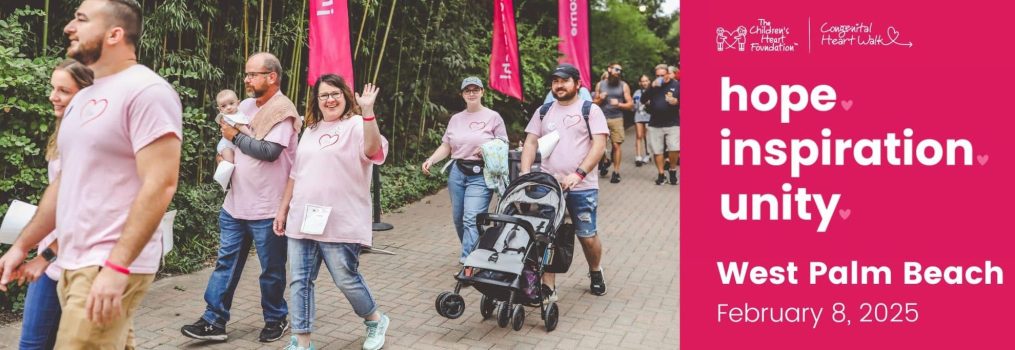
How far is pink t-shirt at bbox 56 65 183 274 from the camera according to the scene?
8.46 ft

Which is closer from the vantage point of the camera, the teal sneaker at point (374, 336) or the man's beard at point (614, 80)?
the teal sneaker at point (374, 336)

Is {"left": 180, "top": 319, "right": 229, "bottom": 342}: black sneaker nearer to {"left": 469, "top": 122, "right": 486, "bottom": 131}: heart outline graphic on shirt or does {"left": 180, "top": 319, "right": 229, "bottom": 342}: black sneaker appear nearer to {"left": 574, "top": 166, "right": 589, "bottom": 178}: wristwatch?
{"left": 574, "top": 166, "right": 589, "bottom": 178}: wristwatch

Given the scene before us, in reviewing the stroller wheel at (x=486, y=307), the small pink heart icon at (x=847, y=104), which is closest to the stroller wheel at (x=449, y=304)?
the stroller wheel at (x=486, y=307)

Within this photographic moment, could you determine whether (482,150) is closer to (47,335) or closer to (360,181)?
(360,181)

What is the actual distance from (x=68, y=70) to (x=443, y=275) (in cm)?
403

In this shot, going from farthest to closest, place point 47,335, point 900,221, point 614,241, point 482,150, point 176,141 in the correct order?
point 614,241, point 482,150, point 900,221, point 47,335, point 176,141

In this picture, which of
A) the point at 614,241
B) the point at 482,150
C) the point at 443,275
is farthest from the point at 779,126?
the point at 614,241

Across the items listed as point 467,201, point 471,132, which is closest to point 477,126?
point 471,132

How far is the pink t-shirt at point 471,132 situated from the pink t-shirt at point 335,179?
2.23 m

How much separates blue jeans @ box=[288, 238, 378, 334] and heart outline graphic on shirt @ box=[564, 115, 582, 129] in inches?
72.6

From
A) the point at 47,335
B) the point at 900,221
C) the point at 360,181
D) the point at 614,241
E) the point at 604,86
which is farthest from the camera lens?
the point at 604,86

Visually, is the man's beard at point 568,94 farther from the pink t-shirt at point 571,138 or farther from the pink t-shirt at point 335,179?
the pink t-shirt at point 335,179

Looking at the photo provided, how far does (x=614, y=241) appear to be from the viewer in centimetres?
839

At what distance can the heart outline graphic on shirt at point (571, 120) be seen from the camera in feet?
18.8
